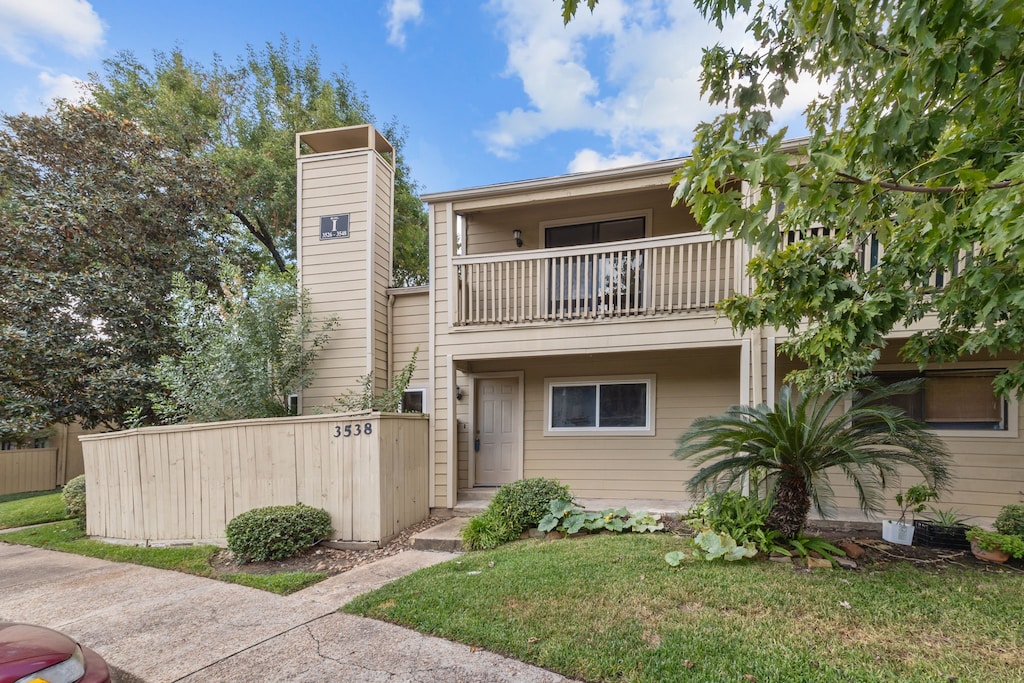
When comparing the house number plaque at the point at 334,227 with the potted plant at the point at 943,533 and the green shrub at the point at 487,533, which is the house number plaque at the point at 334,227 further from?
the potted plant at the point at 943,533

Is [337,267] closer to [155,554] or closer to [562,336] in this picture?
[562,336]

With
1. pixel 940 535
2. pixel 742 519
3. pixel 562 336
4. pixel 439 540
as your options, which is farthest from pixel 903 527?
pixel 439 540

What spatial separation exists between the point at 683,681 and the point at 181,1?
17228 mm

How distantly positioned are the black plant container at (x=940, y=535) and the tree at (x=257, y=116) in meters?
14.0

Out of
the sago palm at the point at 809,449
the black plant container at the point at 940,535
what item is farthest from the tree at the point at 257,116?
the black plant container at the point at 940,535

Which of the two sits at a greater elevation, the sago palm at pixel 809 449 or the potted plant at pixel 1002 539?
the sago palm at pixel 809 449

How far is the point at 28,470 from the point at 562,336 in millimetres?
15881

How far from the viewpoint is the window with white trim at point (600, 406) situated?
305 inches

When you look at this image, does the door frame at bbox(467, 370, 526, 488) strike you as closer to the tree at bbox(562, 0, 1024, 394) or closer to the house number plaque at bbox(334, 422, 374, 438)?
the house number plaque at bbox(334, 422, 374, 438)

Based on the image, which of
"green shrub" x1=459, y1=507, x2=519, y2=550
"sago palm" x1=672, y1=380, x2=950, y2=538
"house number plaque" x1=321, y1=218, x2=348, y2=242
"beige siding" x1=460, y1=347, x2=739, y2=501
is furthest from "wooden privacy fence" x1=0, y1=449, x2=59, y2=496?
"sago palm" x1=672, y1=380, x2=950, y2=538

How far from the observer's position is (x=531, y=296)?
7129 millimetres

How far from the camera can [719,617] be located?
3463 millimetres

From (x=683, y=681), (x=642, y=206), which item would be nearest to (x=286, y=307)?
(x=642, y=206)

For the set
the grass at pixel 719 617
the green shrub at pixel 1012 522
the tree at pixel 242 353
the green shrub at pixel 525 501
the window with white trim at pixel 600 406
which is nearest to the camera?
the grass at pixel 719 617
